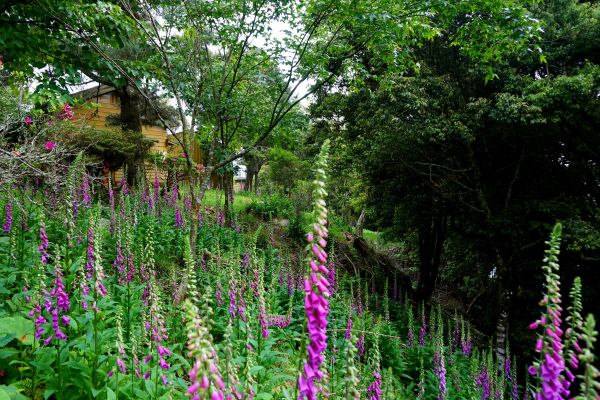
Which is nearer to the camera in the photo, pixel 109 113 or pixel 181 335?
pixel 181 335

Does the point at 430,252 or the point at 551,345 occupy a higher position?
the point at 551,345

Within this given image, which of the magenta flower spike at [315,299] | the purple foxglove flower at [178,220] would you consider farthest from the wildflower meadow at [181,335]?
the purple foxglove flower at [178,220]

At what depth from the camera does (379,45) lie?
245 inches

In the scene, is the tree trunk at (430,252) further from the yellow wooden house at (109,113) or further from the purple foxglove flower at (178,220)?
the yellow wooden house at (109,113)

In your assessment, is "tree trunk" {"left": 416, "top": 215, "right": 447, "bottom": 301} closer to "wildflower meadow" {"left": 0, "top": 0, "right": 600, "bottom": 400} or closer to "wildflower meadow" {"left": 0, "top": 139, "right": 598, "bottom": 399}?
"wildflower meadow" {"left": 0, "top": 0, "right": 600, "bottom": 400}

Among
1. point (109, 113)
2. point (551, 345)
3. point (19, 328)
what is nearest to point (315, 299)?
point (551, 345)

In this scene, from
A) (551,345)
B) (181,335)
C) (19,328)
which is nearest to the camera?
(551,345)

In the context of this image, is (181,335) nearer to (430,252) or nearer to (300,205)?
(300,205)

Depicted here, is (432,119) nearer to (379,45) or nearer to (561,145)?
(561,145)

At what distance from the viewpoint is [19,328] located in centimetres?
346

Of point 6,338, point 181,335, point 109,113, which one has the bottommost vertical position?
point 181,335

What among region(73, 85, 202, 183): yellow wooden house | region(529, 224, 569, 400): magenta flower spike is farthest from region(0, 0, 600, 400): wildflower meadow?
region(73, 85, 202, 183): yellow wooden house

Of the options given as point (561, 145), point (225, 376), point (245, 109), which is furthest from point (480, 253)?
point (225, 376)

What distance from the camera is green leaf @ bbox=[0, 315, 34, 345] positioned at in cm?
336
